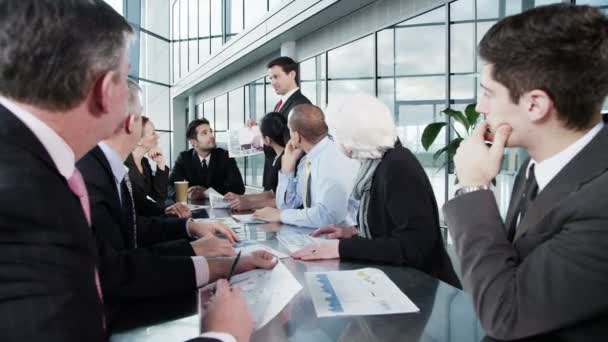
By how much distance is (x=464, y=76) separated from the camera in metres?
4.39

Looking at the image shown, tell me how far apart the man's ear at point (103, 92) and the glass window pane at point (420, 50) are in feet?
14.2

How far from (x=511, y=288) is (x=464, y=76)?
3.87 metres

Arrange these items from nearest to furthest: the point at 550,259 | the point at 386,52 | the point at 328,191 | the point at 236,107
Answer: the point at 550,259
the point at 328,191
the point at 386,52
the point at 236,107

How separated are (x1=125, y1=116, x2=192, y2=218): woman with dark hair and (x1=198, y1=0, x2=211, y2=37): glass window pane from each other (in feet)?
31.1

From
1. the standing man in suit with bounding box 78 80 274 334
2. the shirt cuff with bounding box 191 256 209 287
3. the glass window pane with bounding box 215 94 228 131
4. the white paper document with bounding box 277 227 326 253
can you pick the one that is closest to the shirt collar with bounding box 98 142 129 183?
the standing man in suit with bounding box 78 80 274 334

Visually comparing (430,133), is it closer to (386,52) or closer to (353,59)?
(386,52)

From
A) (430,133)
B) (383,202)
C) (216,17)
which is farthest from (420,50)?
(216,17)

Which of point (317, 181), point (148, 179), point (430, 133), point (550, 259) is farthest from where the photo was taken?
point (148, 179)

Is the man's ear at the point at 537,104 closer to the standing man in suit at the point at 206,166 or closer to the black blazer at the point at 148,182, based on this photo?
the black blazer at the point at 148,182

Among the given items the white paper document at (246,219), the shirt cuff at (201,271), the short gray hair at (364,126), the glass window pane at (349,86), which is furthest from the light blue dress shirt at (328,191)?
the glass window pane at (349,86)

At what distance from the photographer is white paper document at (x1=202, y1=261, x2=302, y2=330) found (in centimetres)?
106

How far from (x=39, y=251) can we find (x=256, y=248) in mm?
1208

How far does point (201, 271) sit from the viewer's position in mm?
1314

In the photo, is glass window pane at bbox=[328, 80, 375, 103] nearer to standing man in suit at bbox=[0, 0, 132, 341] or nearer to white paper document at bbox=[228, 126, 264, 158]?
white paper document at bbox=[228, 126, 264, 158]
